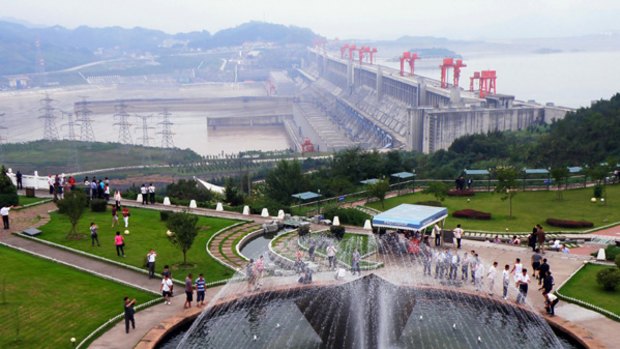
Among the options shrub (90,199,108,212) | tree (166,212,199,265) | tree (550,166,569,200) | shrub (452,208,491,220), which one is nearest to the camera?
tree (166,212,199,265)

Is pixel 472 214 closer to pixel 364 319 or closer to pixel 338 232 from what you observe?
pixel 338 232

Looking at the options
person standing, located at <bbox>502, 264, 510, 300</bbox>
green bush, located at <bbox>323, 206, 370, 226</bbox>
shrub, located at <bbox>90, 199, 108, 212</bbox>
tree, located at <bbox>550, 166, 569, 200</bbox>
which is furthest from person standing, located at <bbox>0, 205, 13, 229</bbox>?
tree, located at <bbox>550, 166, 569, 200</bbox>

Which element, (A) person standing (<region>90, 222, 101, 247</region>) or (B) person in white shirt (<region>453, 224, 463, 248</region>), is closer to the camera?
(A) person standing (<region>90, 222, 101, 247</region>)

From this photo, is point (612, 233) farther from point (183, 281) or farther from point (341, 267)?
point (183, 281)

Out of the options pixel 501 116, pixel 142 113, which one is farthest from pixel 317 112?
pixel 501 116

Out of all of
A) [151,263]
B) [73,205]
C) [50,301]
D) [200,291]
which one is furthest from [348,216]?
[50,301]

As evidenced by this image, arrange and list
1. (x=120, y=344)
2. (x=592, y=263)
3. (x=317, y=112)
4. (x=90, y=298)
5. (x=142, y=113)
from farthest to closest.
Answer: (x=142, y=113), (x=317, y=112), (x=592, y=263), (x=90, y=298), (x=120, y=344)

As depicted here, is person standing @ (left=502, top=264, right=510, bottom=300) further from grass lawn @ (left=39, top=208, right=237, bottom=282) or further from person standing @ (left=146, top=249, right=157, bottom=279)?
person standing @ (left=146, top=249, right=157, bottom=279)

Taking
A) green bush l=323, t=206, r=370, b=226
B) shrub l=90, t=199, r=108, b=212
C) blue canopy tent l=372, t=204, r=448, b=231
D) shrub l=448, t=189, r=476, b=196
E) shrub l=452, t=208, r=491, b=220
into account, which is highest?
blue canopy tent l=372, t=204, r=448, b=231
